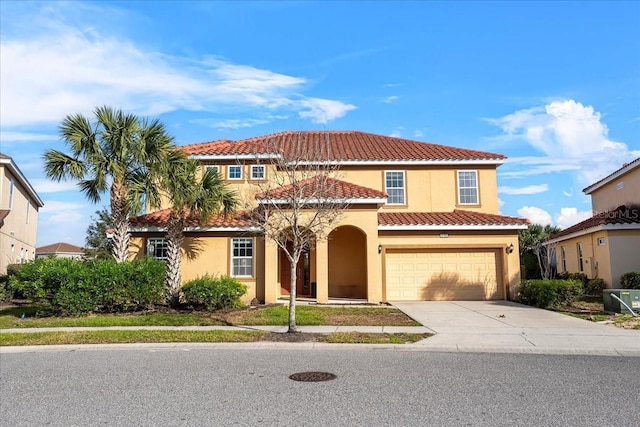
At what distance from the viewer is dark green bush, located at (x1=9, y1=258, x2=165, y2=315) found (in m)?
16.0

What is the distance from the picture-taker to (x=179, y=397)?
689cm

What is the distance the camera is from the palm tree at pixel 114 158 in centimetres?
1720

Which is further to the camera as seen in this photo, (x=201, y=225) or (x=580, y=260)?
(x=580, y=260)

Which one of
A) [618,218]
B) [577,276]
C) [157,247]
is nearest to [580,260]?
[577,276]

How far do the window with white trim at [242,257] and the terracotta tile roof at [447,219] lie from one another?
545 centimetres

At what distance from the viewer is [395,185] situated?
2317 cm

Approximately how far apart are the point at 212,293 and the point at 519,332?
9773 millimetres

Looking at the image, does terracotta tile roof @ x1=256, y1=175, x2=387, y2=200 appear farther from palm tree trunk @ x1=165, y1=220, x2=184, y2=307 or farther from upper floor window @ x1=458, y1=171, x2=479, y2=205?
upper floor window @ x1=458, y1=171, x2=479, y2=205

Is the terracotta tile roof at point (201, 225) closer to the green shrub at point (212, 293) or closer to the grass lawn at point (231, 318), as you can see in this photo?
the green shrub at point (212, 293)

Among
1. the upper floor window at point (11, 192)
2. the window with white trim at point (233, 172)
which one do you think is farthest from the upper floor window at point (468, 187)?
the upper floor window at point (11, 192)

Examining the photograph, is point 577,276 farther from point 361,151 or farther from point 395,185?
point 361,151

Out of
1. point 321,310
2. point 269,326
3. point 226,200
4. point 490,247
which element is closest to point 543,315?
point 490,247

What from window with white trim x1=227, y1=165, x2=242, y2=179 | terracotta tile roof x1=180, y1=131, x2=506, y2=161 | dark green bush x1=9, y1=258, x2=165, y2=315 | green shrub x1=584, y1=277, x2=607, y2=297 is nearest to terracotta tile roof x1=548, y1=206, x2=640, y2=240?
green shrub x1=584, y1=277, x2=607, y2=297

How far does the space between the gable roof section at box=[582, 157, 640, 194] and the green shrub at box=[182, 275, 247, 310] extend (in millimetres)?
19090
